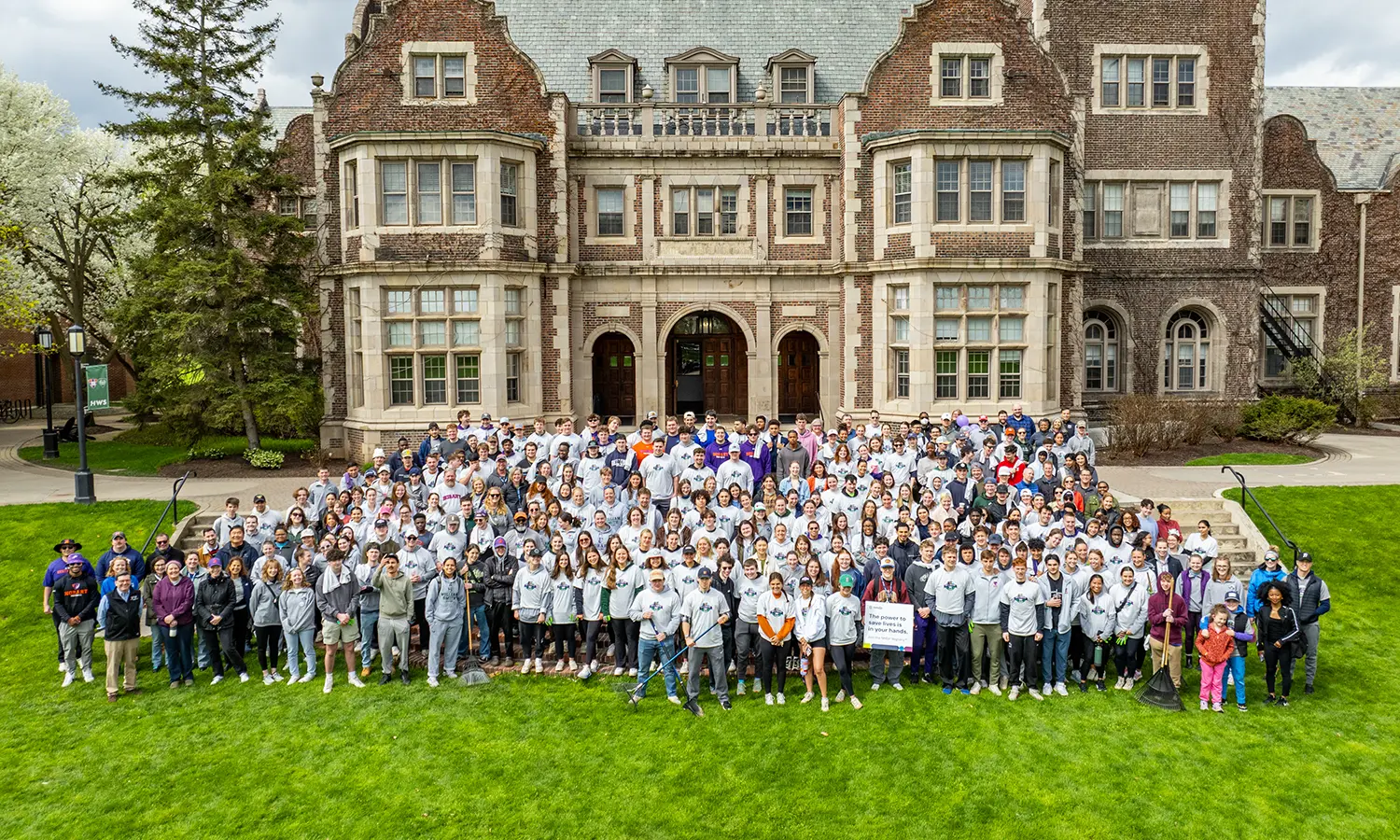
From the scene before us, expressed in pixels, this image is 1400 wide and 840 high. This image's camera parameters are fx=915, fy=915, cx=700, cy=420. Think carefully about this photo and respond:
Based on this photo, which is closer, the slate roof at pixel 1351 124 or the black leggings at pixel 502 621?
the black leggings at pixel 502 621

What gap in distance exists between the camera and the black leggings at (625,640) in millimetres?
11844

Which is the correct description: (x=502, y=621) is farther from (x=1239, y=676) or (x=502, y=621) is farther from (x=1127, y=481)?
(x=1127, y=481)

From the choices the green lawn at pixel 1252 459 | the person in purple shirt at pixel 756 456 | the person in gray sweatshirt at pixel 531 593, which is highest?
the person in purple shirt at pixel 756 456

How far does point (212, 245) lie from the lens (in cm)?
2303

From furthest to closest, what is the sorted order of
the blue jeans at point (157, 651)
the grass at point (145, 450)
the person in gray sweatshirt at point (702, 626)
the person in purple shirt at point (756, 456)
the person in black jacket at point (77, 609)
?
the grass at point (145, 450)
the person in purple shirt at point (756, 456)
the blue jeans at point (157, 651)
the person in black jacket at point (77, 609)
the person in gray sweatshirt at point (702, 626)

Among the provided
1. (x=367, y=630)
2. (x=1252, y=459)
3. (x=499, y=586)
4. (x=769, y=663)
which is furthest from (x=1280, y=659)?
(x=1252, y=459)

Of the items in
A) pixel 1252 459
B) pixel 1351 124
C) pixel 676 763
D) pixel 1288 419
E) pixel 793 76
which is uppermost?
pixel 1351 124

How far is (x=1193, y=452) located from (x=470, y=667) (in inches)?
776

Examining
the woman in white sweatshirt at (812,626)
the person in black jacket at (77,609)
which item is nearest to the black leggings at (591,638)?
the woman in white sweatshirt at (812,626)

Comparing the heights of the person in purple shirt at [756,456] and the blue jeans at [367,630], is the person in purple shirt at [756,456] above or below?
above

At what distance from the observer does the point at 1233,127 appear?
26.5 m

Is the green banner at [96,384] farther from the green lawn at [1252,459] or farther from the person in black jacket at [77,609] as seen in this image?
the green lawn at [1252,459]

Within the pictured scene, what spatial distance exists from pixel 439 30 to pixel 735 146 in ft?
26.1

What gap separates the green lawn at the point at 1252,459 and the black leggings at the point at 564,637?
16836mm
